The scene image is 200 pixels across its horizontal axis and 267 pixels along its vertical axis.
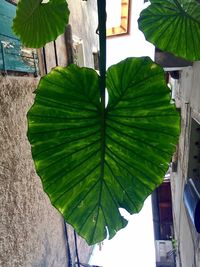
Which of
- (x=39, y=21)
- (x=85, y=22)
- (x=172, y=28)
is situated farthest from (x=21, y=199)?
(x=85, y=22)

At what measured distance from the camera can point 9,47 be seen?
2.63 meters

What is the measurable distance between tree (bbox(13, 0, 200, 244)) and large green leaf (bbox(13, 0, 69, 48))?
566 mm

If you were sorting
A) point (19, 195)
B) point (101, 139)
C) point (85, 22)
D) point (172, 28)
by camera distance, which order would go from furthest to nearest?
1. point (85, 22)
2. point (19, 195)
3. point (172, 28)
4. point (101, 139)

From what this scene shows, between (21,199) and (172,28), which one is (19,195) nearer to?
(21,199)

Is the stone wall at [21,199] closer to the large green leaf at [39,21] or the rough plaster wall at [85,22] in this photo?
the large green leaf at [39,21]

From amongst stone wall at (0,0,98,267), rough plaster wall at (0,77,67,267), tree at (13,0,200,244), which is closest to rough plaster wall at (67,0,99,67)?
stone wall at (0,0,98,267)

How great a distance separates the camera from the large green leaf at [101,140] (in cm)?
92

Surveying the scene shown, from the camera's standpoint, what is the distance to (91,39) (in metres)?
7.41

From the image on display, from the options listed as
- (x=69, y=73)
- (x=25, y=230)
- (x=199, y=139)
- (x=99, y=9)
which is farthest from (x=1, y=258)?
(x=199, y=139)

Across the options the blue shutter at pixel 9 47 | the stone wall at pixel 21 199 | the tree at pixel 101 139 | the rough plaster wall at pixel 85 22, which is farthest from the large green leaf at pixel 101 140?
the rough plaster wall at pixel 85 22

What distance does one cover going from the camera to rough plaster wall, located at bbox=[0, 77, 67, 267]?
2.34m

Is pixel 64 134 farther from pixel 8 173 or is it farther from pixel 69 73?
pixel 8 173

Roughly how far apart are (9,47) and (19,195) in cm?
118

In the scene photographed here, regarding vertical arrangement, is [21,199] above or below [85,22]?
below
